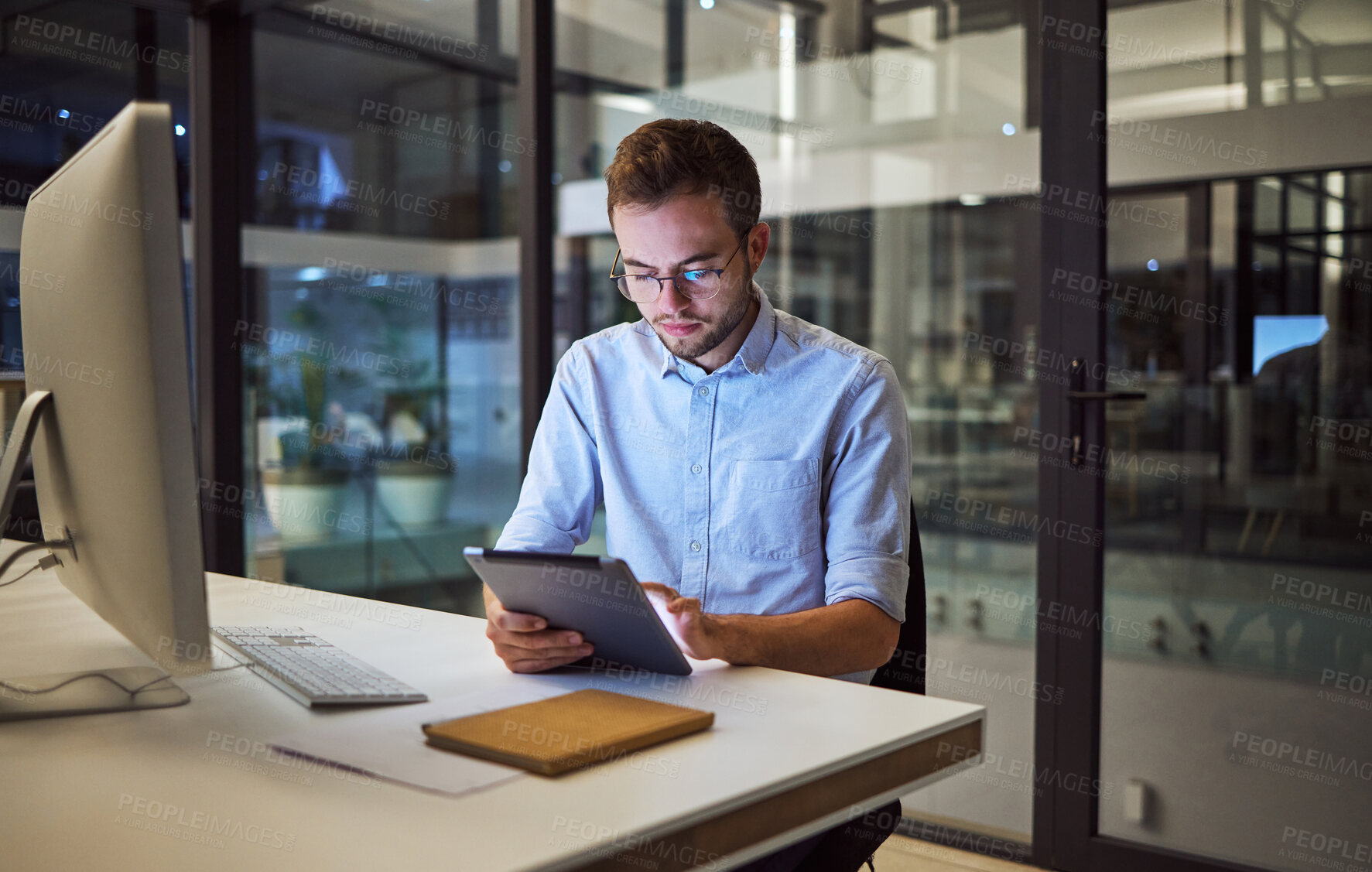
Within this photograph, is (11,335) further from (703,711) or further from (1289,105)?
(1289,105)

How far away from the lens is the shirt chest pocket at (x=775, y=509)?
167cm

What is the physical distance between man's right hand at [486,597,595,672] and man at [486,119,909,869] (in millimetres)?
366

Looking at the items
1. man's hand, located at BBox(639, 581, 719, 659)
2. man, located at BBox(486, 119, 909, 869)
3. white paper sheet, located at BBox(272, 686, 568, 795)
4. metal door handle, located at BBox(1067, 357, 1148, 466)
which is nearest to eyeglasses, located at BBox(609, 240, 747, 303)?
man, located at BBox(486, 119, 909, 869)

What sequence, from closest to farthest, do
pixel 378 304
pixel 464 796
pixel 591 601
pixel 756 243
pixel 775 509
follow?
pixel 464 796 → pixel 591 601 → pixel 775 509 → pixel 756 243 → pixel 378 304

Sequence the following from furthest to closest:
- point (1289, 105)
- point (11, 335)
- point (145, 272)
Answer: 1. point (11, 335)
2. point (1289, 105)
3. point (145, 272)

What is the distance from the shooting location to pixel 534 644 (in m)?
1.30

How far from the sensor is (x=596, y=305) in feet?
12.3

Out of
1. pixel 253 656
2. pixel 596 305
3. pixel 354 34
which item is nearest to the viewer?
pixel 253 656

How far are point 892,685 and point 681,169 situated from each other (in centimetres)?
80

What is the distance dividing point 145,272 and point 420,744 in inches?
19.2

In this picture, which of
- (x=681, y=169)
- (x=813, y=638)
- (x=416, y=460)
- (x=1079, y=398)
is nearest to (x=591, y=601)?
(x=813, y=638)

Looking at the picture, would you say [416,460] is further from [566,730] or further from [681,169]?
[566,730]

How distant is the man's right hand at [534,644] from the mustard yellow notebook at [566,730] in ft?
0.42

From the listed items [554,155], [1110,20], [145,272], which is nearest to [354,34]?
[554,155]
